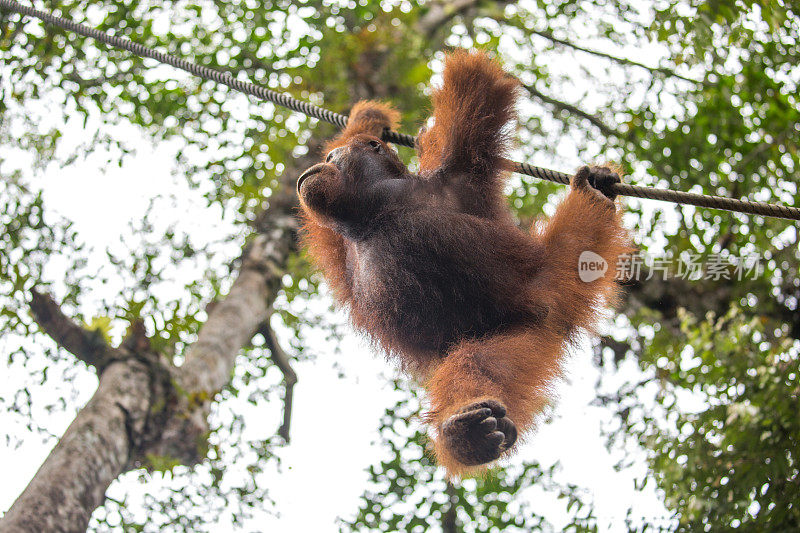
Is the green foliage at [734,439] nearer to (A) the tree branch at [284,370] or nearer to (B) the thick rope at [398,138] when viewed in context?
(B) the thick rope at [398,138]

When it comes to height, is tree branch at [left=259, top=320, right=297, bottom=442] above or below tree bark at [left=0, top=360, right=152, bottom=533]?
above

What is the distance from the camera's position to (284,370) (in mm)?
6145

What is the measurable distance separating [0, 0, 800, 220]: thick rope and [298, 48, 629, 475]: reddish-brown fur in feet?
0.58

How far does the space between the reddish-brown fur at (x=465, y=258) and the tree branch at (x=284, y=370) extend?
3.21 m

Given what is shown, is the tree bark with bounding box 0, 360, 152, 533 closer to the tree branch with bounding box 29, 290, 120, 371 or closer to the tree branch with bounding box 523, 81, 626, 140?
the tree branch with bounding box 29, 290, 120, 371

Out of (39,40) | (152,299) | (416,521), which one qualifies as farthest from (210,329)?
(39,40)

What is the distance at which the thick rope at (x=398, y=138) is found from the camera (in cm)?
223

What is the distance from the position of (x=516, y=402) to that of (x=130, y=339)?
8.99 feet

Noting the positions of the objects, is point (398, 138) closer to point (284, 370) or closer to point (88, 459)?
point (88, 459)

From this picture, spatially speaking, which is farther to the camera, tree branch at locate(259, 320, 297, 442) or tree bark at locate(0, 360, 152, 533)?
tree branch at locate(259, 320, 297, 442)

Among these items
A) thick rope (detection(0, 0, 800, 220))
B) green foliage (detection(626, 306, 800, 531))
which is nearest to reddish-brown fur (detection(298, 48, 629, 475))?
thick rope (detection(0, 0, 800, 220))

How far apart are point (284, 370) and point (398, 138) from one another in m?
3.67

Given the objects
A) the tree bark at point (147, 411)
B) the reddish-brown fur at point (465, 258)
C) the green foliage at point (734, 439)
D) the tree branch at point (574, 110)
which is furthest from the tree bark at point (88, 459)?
the tree branch at point (574, 110)

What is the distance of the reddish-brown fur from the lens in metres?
2.42
